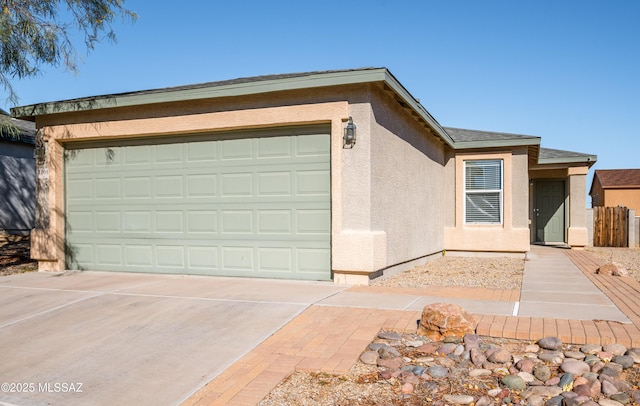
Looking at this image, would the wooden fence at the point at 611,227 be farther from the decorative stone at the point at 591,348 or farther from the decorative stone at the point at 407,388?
the decorative stone at the point at 407,388

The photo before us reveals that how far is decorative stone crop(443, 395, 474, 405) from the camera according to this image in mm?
3877

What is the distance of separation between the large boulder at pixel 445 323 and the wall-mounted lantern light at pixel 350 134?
3.45 metres

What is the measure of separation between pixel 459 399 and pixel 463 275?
6097 mm

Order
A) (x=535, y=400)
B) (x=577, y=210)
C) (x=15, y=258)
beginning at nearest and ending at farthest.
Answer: (x=535, y=400), (x=15, y=258), (x=577, y=210)

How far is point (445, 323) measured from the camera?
17.0 feet

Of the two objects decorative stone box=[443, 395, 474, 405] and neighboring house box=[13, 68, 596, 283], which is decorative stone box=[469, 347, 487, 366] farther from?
neighboring house box=[13, 68, 596, 283]

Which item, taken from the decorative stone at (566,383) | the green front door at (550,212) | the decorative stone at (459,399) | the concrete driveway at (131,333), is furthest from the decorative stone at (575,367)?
the green front door at (550,212)

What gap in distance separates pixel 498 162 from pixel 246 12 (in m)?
8.05

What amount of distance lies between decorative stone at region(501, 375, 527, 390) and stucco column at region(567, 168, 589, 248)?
14.7 meters

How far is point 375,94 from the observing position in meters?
8.38

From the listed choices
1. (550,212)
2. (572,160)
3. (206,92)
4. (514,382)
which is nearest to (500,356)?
(514,382)

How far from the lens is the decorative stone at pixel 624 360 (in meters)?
4.39

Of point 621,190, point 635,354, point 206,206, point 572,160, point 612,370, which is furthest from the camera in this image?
point 621,190

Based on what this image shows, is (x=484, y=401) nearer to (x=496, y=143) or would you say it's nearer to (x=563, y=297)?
(x=563, y=297)
